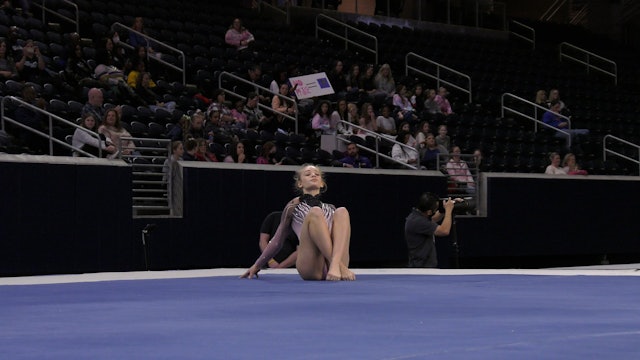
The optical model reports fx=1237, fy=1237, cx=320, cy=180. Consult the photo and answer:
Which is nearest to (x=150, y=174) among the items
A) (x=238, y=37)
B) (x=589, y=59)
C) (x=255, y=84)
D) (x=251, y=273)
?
(x=255, y=84)

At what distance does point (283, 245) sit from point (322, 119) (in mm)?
6556

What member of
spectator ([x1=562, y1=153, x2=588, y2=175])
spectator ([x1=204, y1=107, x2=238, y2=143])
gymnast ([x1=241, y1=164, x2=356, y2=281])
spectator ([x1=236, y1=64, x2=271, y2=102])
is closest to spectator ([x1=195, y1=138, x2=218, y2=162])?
spectator ([x1=204, y1=107, x2=238, y2=143])

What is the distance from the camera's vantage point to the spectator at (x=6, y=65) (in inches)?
606

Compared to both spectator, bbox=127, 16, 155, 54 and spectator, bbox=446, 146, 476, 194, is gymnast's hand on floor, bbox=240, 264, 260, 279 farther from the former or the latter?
spectator, bbox=127, 16, 155, 54

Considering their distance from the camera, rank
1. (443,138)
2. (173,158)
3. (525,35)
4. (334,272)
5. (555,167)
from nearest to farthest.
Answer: (334,272) < (173,158) < (443,138) < (555,167) < (525,35)

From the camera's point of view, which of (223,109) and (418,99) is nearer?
(223,109)

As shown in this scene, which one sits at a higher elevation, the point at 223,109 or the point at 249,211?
the point at 223,109

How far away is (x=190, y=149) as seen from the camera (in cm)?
1538

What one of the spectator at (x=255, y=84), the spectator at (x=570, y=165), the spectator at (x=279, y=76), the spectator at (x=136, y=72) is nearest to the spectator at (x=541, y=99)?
the spectator at (x=570, y=165)

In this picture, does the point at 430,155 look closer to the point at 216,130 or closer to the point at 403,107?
the point at 403,107

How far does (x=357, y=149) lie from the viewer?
704 inches

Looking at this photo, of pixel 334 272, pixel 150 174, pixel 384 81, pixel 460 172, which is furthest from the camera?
pixel 384 81

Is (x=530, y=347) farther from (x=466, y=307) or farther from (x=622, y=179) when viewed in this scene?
(x=622, y=179)

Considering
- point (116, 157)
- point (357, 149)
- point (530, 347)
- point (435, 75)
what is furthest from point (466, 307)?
point (435, 75)
